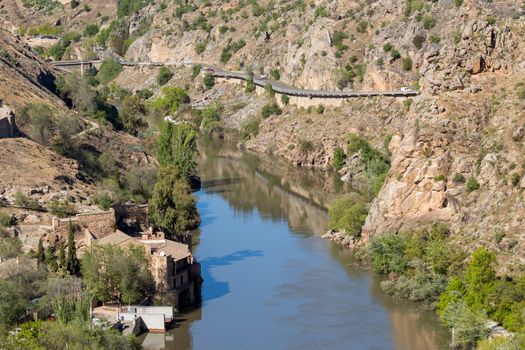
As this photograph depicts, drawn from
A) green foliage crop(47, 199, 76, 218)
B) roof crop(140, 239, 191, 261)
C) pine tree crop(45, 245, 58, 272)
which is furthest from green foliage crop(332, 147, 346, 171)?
pine tree crop(45, 245, 58, 272)

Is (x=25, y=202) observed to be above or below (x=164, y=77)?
below

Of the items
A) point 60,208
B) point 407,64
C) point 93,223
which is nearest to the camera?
point 93,223

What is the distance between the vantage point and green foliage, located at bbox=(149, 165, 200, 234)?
70762 mm

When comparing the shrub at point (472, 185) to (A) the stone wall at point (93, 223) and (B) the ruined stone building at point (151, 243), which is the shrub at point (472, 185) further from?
(A) the stone wall at point (93, 223)

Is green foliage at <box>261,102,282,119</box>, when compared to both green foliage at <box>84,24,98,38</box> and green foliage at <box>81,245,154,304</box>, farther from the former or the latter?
green foliage at <box>81,245,154,304</box>

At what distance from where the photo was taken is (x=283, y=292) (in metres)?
63.5

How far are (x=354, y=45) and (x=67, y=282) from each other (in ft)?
226

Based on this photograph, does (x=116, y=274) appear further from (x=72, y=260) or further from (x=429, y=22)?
(x=429, y=22)

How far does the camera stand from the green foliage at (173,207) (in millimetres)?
70762

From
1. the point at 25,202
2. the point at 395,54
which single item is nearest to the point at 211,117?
the point at 395,54

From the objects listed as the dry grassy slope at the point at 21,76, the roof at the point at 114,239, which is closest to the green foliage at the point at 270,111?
the dry grassy slope at the point at 21,76

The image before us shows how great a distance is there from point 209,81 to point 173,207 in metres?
65.6

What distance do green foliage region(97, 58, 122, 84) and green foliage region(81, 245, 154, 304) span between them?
9693 cm

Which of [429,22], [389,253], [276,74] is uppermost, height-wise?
[429,22]
